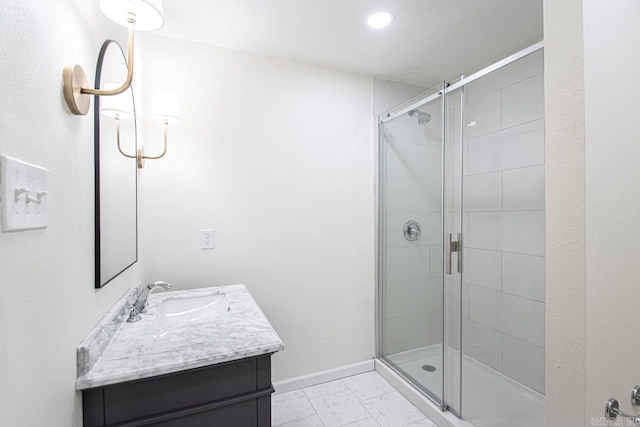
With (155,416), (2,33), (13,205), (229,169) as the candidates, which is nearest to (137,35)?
(229,169)

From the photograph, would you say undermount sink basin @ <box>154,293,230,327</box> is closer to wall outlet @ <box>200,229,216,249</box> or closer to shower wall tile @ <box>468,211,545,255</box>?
wall outlet @ <box>200,229,216,249</box>

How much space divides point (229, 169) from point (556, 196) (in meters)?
1.72

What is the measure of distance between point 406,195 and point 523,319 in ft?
3.83

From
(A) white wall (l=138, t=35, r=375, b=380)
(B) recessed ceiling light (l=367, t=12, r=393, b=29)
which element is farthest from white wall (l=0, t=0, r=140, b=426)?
(B) recessed ceiling light (l=367, t=12, r=393, b=29)

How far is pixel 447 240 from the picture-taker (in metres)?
1.94

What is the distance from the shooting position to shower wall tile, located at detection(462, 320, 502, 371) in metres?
2.17

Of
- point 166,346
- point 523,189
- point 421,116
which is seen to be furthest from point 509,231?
point 166,346

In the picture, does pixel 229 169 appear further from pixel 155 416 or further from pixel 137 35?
pixel 155 416

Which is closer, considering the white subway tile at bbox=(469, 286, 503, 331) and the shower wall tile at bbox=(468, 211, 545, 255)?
the shower wall tile at bbox=(468, 211, 545, 255)

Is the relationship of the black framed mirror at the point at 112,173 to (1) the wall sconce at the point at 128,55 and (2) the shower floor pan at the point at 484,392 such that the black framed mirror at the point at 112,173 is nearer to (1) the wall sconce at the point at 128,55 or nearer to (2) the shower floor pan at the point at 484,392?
(1) the wall sconce at the point at 128,55

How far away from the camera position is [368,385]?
7.16ft

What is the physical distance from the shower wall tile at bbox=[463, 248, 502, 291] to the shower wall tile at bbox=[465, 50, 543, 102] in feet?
3.99

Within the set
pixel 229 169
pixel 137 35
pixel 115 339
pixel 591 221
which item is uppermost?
pixel 137 35

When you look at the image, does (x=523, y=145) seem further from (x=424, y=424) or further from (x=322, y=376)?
(x=322, y=376)
